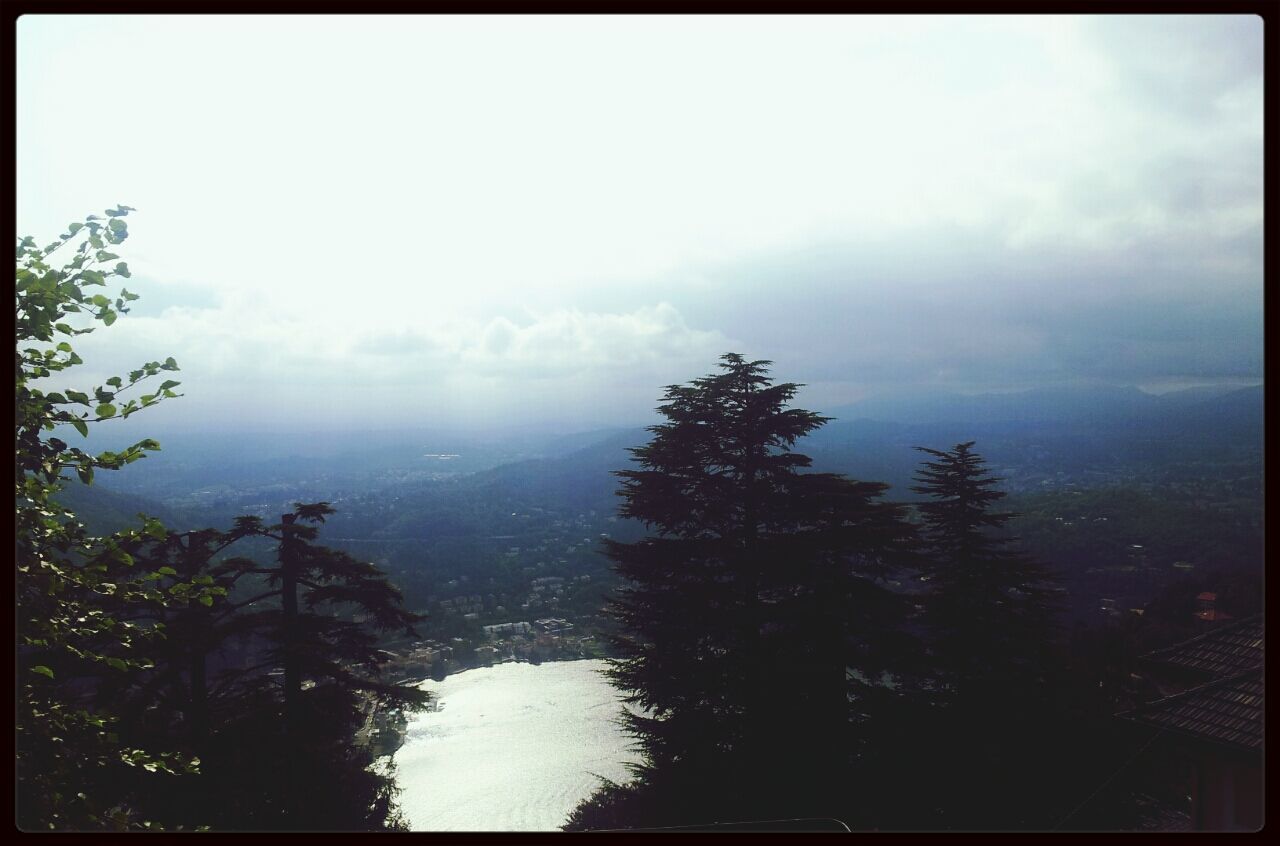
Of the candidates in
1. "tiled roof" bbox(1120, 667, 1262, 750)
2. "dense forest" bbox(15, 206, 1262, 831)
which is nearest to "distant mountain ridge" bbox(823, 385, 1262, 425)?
"dense forest" bbox(15, 206, 1262, 831)

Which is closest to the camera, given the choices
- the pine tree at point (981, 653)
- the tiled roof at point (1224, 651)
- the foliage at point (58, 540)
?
the foliage at point (58, 540)

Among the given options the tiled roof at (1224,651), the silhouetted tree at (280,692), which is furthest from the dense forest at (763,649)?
the tiled roof at (1224,651)

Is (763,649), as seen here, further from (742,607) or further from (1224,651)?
(1224,651)

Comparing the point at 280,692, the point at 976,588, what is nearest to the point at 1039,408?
the point at 976,588

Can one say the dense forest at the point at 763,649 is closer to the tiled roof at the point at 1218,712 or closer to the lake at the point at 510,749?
the lake at the point at 510,749

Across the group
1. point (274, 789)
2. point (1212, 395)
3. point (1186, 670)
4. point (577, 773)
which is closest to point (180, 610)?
point (274, 789)

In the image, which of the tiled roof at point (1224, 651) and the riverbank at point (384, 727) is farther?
the riverbank at point (384, 727)

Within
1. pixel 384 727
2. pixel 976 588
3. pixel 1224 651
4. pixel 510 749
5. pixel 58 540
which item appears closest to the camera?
pixel 58 540

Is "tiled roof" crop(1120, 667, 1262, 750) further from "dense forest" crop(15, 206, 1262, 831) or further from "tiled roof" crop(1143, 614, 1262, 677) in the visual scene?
"dense forest" crop(15, 206, 1262, 831)
